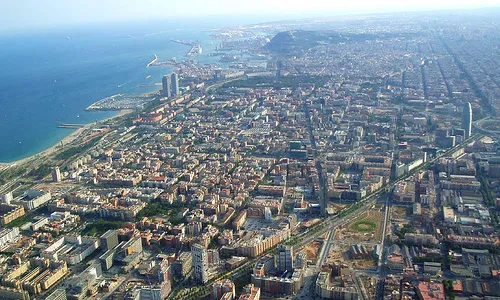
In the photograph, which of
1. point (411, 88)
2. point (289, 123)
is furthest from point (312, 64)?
point (289, 123)

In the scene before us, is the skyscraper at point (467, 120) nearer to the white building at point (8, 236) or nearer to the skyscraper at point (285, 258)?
the skyscraper at point (285, 258)

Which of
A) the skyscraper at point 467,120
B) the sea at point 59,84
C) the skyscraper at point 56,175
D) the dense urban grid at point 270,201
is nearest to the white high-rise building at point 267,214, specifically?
the dense urban grid at point 270,201

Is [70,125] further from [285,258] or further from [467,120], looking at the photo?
[467,120]

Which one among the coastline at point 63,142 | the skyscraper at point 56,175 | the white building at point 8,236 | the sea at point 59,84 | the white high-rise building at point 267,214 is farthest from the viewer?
the sea at point 59,84

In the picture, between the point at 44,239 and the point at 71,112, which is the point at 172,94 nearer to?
the point at 71,112

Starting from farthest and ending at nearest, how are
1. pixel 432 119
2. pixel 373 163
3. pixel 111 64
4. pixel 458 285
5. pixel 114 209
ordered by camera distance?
1. pixel 111 64
2. pixel 432 119
3. pixel 373 163
4. pixel 114 209
5. pixel 458 285

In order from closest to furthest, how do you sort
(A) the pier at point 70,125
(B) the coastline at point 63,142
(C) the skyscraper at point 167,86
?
(B) the coastline at point 63,142 < (A) the pier at point 70,125 < (C) the skyscraper at point 167,86

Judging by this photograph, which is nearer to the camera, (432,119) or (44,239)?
(44,239)
